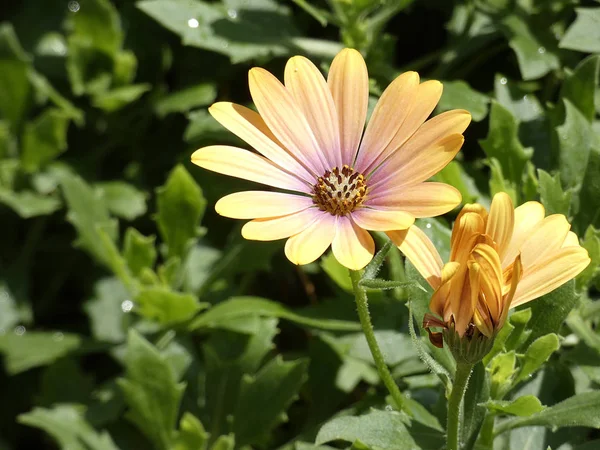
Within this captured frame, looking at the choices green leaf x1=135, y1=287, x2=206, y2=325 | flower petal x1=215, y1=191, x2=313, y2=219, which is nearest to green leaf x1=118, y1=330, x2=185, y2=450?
green leaf x1=135, y1=287, x2=206, y2=325

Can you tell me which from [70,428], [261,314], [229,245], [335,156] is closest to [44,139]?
[229,245]

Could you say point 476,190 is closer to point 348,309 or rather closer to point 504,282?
point 348,309

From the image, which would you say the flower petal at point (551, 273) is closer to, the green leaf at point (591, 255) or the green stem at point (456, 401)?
the green stem at point (456, 401)

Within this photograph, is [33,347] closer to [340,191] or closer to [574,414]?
Answer: [340,191]

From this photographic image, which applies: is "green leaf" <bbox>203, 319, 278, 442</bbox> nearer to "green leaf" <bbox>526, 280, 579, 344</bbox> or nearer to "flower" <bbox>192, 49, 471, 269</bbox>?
"flower" <bbox>192, 49, 471, 269</bbox>

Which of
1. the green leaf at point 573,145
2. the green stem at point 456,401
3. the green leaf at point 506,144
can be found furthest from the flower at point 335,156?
the green leaf at point 573,145

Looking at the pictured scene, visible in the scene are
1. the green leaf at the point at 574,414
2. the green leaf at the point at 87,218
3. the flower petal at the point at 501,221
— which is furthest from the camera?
the green leaf at the point at 87,218
